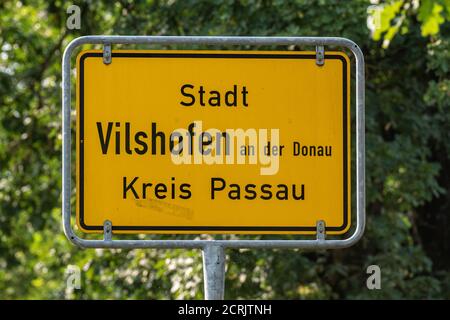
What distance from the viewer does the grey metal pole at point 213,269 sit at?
3.02 metres

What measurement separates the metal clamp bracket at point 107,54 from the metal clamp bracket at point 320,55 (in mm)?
565

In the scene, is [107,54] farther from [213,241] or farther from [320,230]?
[320,230]

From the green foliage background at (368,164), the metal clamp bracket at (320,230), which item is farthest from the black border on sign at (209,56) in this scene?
the green foliage background at (368,164)

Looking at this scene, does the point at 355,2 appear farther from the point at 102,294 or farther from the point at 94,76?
the point at 94,76

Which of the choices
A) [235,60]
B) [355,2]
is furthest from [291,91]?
[355,2]

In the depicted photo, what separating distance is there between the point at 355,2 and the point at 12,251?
6.15 m

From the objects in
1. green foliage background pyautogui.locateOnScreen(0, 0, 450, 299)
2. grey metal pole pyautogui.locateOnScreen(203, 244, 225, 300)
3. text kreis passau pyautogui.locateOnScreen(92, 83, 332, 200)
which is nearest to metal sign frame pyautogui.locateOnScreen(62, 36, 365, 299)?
grey metal pole pyautogui.locateOnScreen(203, 244, 225, 300)

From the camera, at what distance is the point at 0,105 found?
12422mm

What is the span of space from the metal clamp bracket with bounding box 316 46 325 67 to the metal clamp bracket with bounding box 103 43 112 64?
565mm

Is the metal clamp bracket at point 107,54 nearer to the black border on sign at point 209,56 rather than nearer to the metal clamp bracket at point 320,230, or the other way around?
the black border on sign at point 209,56

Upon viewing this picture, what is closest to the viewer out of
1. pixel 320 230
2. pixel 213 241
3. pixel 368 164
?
pixel 213 241

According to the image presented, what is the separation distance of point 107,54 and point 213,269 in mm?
658

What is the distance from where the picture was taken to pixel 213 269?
3016 millimetres

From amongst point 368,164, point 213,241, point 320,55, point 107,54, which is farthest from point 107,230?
point 368,164
